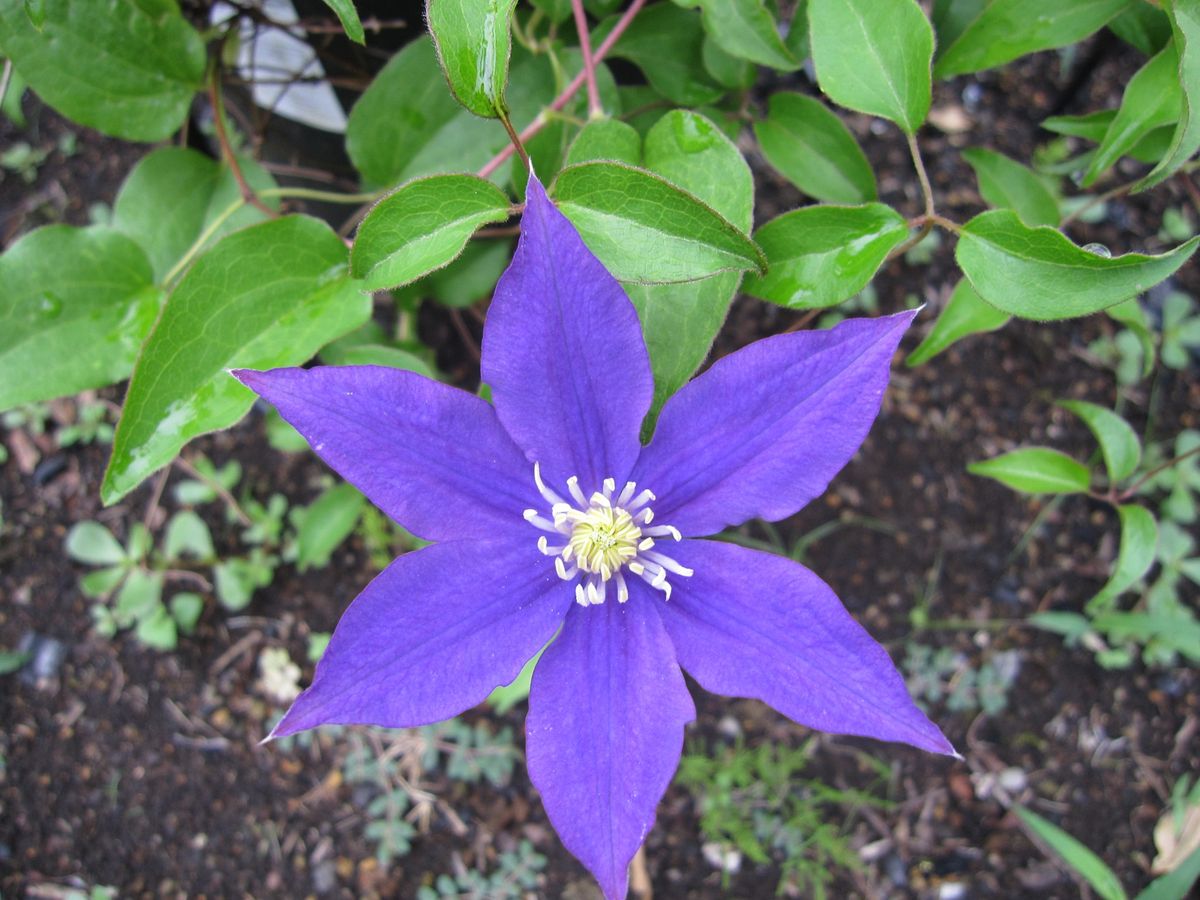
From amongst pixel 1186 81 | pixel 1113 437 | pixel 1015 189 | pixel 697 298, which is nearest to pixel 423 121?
pixel 697 298

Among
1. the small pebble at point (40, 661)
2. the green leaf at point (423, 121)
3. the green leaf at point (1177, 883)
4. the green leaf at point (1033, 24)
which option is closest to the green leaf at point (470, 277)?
the green leaf at point (423, 121)

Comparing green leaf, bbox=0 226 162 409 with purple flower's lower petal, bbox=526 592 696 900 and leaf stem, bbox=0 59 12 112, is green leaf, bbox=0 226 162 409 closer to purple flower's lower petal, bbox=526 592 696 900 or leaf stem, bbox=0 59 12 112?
leaf stem, bbox=0 59 12 112

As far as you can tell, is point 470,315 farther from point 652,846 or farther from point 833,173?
point 652,846

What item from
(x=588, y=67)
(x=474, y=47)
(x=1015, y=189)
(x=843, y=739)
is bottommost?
(x=843, y=739)

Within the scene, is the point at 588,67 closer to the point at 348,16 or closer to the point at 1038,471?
the point at 348,16

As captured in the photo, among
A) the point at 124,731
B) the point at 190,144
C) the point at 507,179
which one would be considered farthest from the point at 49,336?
the point at 124,731

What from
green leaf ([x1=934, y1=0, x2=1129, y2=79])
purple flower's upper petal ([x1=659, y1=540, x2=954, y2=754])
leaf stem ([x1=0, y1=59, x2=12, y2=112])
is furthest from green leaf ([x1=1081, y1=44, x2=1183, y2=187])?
leaf stem ([x1=0, y1=59, x2=12, y2=112])

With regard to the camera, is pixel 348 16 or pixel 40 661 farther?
pixel 40 661
